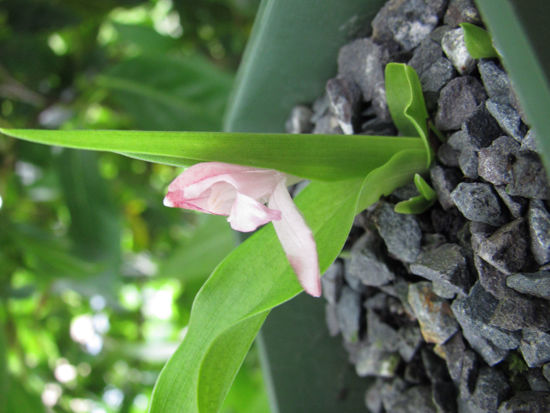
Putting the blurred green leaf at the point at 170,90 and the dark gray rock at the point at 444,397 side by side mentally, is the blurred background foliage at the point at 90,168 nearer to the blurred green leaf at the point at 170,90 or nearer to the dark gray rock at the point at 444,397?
the blurred green leaf at the point at 170,90

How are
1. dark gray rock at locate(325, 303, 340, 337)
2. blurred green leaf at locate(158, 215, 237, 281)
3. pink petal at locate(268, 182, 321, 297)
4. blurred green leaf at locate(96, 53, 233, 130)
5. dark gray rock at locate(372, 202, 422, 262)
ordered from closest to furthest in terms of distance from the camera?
pink petal at locate(268, 182, 321, 297) → dark gray rock at locate(372, 202, 422, 262) → dark gray rock at locate(325, 303, 340, 337) → blurred green leaf at locate(158, 215, 237, 281) → blurred green leaf at locate(96, 53, 233, 130)

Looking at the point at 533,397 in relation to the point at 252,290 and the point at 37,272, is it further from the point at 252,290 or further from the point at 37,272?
the point at 37,272

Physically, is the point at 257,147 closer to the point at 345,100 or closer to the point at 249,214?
the point at 249,214

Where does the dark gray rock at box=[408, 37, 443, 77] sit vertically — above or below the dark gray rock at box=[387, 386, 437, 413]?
above

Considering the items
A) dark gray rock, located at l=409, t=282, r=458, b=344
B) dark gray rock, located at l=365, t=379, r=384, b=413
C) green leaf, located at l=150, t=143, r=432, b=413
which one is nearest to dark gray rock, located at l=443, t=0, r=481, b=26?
green leaf, located at l=150, t=143, r=432, b=413

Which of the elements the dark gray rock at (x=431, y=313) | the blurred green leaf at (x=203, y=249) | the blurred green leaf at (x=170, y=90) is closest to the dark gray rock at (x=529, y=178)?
the dark gray rock at (x=431, y=313)

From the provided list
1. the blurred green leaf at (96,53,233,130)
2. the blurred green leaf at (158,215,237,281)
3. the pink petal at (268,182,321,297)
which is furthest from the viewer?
the blurred green leaf at (96,53,233,130)

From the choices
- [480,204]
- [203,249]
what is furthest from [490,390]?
[203,249]

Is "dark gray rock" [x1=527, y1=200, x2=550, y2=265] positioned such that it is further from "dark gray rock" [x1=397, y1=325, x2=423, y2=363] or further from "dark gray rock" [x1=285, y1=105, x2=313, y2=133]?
"dark gray rock" [x1=285, y1=105, x2=313, y2=133]
